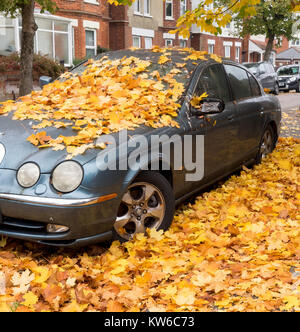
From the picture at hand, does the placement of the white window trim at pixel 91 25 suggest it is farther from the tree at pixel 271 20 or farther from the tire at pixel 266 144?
the tire at pixel 266 144

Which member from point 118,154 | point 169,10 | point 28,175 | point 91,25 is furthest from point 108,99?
point 169,10

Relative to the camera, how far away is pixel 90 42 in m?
27.0

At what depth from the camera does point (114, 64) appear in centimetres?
523

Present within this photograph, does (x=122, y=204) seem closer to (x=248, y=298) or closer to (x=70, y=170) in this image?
(x=70, y=170)

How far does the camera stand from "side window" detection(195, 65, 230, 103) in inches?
192

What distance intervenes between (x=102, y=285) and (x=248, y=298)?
1.05 metres

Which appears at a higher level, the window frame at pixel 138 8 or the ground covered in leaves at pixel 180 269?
the window frame at pixel 138 8

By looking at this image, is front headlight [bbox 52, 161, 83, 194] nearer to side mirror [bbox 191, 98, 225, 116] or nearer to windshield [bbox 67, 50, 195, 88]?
side mirror [bbox 191, 98, 225, 116]

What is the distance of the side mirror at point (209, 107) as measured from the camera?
448 centimetres

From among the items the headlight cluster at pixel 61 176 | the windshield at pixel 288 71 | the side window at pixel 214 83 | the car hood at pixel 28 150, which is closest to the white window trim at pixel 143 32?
the windshield at pixel 288 71

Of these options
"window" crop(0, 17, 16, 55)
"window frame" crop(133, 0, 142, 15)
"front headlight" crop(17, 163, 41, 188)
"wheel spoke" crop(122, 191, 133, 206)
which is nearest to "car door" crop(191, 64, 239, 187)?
"wheel spoke" crop(122, 191, 133, 206)

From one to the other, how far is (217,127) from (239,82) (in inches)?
45.6

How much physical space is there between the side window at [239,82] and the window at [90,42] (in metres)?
21.9

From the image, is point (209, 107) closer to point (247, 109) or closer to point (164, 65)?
point (164, 65)
